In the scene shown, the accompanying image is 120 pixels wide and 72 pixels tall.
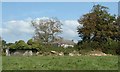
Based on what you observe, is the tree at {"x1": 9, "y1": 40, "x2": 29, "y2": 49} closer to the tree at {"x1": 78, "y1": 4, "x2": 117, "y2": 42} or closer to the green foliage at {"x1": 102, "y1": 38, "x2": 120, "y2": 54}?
the green foliage at {"x1": 102, "y1": 38, "x2": 120, "y2": 54}

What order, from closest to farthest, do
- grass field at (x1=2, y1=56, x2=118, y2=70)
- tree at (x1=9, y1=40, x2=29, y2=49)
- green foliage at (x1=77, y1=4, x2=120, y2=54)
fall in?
grass field at (x1=2, y1=56, x2=118, y2=70) → tree at (x1=9, y1=40, x2=29, y2=49) → green foliage at (x1=77, y1=4, x2=120, y2=54)

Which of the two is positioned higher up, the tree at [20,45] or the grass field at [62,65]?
the grass field at [62,65]

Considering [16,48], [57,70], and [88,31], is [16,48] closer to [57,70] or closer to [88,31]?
[88,31]

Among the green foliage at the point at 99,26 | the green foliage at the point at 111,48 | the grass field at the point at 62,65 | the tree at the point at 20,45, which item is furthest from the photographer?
the green foliage at the point at 99,26

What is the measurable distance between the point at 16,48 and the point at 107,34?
14932mm

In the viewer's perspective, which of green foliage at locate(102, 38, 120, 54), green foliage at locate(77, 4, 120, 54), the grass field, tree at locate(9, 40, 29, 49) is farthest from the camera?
green foliage at locate(77, 4, 120, 54)

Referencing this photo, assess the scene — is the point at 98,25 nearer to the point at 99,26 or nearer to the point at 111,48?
the point at 99,26

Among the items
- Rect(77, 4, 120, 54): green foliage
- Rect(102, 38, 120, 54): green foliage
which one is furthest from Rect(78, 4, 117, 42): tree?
Rect(102, 38, 120, 54): green foliage

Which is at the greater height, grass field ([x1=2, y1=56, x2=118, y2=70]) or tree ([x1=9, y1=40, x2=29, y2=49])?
grass field ([x1=2, y1=56, x2=118, y2=70])

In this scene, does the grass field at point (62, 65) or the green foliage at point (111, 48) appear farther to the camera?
the green foliage at point (111, 48)

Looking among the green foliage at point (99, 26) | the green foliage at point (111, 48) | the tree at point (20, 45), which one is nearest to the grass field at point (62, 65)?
the green foliage at point (111, 48)

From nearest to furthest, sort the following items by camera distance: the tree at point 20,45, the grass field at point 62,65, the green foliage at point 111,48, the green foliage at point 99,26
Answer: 1. the grass field at point 62,65
2. the green foliage at point 111,48
3. the tree at point 20,45
4. the green foliage at point 99,26

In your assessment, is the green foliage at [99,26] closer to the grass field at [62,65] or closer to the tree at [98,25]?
the tree at [98,25]

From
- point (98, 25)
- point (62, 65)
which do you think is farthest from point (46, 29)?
point (62, 65)
